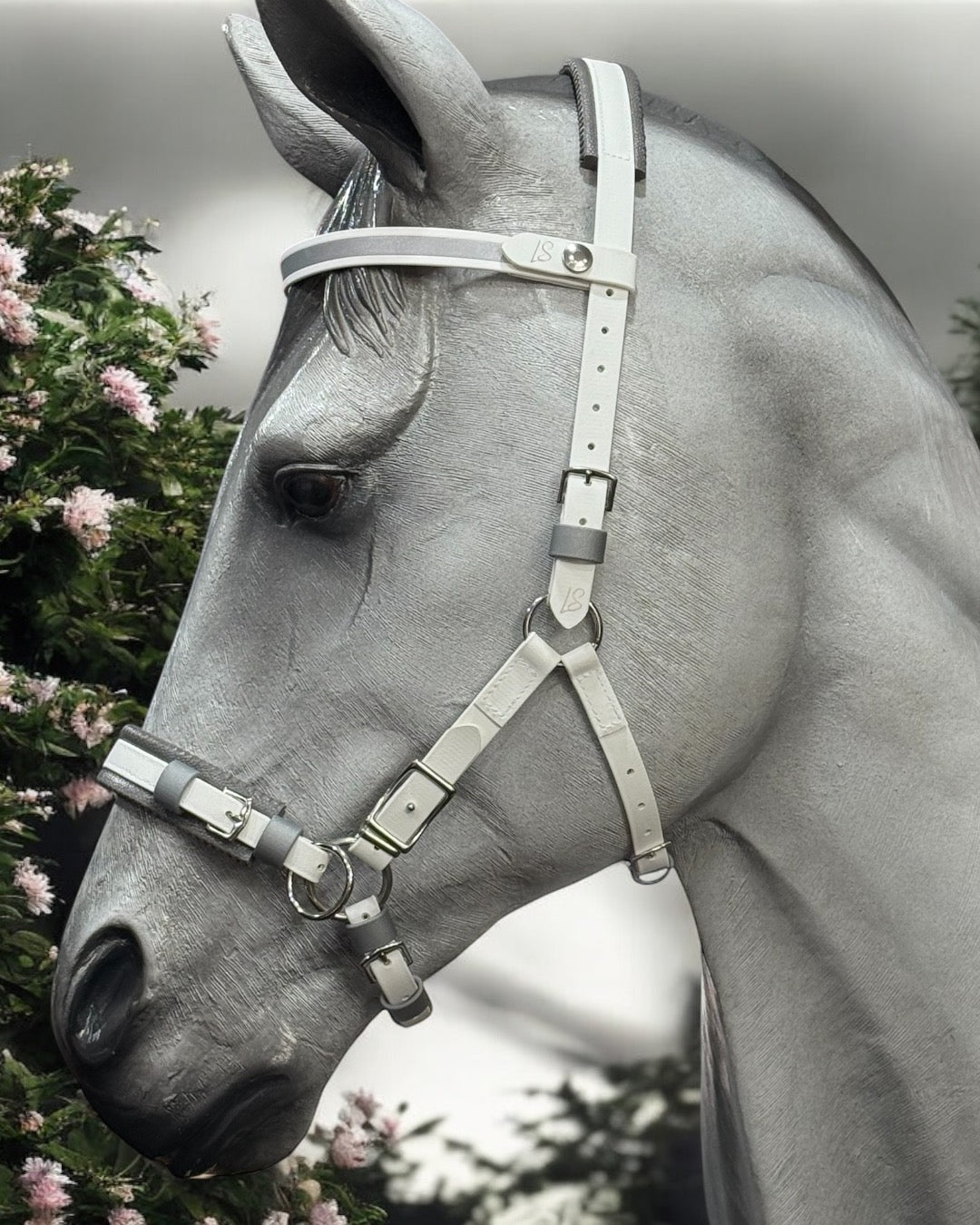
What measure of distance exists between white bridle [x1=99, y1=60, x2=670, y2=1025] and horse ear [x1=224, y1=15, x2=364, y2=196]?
157 mm

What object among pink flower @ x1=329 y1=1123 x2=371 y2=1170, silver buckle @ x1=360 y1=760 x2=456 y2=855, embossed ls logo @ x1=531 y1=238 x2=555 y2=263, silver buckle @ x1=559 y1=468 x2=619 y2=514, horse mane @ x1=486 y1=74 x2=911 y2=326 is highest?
horse mane @ x1=486 y1=74 x2=911 y2=326

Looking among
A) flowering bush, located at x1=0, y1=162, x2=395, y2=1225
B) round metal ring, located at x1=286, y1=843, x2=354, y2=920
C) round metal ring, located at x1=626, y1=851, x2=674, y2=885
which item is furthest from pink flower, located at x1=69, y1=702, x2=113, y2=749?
round metal ring, located at x1=626, y1=851, x2=674, y2=885

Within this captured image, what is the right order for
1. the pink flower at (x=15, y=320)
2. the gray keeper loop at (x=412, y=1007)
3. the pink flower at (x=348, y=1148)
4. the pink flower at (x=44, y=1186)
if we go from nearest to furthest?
the gray keeper loop at (x=412, y=1007), the pink flower at (x=44, y=1186), the pink flower at (x=15, y=320), the pink flower at (x=348, y=1148)

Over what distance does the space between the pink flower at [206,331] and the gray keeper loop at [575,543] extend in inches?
34.6

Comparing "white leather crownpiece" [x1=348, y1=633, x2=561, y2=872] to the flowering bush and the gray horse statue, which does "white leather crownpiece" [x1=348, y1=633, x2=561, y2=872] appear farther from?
the flowering bush

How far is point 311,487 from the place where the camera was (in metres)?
0.92

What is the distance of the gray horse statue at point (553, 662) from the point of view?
0.92 m

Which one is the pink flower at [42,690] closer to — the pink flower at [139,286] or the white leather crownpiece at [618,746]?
the pink flower at [139,286]

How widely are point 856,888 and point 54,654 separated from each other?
951 mm

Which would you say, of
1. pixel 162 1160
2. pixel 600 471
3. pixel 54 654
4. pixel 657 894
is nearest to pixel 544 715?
pixel 600 471

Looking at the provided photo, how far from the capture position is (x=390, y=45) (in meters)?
0.86

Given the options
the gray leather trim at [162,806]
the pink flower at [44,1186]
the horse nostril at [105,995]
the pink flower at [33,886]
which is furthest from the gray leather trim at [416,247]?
the pink flower at [44,1186]

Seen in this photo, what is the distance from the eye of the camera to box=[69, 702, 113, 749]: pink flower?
141cm

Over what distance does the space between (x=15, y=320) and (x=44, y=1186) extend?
0.85 m
